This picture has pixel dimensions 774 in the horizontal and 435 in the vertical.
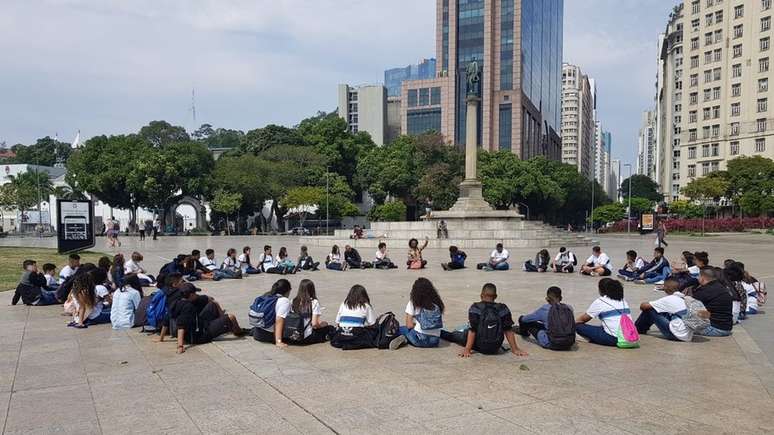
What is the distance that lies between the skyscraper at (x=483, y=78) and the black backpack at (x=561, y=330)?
83.3 meters

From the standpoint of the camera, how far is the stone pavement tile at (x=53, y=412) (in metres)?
4.72

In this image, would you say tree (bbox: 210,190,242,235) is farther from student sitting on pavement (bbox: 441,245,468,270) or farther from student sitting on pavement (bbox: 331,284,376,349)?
student sitting on pavement (bbox: 331,284,376,349)

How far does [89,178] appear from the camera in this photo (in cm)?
5028

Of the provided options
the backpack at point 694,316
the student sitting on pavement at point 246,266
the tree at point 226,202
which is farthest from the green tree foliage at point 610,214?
the backpack at point 694,316

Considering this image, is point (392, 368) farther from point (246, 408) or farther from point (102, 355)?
point (102, 355)

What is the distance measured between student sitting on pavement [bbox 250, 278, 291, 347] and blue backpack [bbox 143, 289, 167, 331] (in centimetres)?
146

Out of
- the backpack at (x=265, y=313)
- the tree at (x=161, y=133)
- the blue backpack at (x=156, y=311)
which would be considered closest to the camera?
the backpack at (x=265, y=313)

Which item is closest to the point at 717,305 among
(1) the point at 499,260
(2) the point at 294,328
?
(2) the point at 294,328

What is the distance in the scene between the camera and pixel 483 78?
303 feet

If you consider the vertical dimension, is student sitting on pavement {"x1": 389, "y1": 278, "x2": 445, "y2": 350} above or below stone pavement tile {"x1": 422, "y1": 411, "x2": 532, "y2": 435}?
above

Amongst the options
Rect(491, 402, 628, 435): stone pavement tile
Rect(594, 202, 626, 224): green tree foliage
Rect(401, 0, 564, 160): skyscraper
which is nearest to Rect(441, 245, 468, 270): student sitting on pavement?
Rect(491, 402, 628, 435): stone pavement tile

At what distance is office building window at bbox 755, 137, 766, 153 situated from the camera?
221 feet

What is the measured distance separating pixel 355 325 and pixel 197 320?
88.8 inches

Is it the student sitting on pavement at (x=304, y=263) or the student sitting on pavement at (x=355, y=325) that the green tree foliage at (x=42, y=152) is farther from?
the student sitting on pavement at (x=355, y=325)
